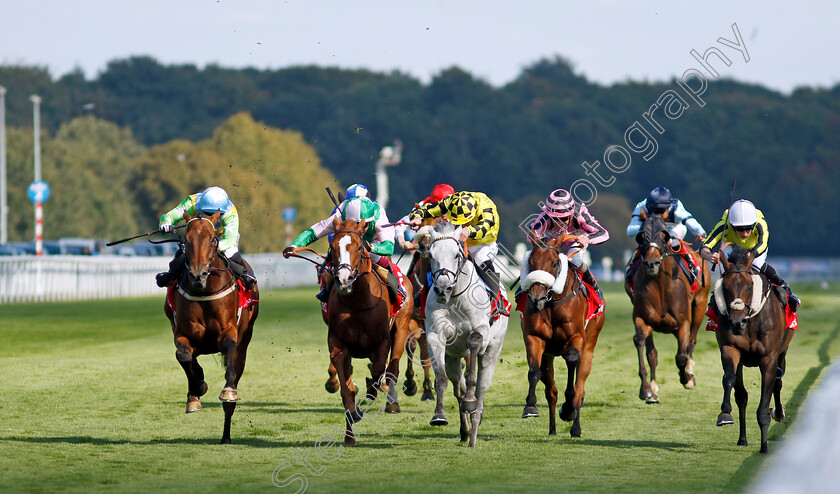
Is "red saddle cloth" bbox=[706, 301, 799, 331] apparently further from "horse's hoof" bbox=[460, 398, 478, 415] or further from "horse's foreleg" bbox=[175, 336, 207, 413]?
"horse's foreleg" bbox=[175, 336, 207, 413]

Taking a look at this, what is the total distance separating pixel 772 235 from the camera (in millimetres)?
76312

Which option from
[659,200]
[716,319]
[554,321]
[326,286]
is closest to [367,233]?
[326,286]

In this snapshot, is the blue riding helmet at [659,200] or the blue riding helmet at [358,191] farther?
the blue riding helmet at [659,200]

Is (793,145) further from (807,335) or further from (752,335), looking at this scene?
(752,335)

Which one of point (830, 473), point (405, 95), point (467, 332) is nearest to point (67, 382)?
point (467, 332)

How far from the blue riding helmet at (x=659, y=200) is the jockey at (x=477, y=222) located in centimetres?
Answer: 326

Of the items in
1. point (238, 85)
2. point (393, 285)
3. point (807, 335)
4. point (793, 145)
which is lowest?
point (807, 335)

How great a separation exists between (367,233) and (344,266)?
1.30 metres

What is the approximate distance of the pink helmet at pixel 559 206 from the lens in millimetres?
9906

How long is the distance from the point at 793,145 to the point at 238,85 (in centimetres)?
4537

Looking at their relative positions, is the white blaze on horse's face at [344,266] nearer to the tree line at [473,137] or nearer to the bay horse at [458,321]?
the bay horse at [458,321]

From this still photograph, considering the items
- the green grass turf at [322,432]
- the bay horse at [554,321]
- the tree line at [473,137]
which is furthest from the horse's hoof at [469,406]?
the tree line at [473,137]

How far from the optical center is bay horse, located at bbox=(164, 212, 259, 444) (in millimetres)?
8789

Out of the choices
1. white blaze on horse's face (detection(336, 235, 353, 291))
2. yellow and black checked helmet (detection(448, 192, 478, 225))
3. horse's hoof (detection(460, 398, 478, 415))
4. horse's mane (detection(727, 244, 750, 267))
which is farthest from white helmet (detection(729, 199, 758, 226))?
white blaze on horse's face (detection(336, 235, 353, 291))
